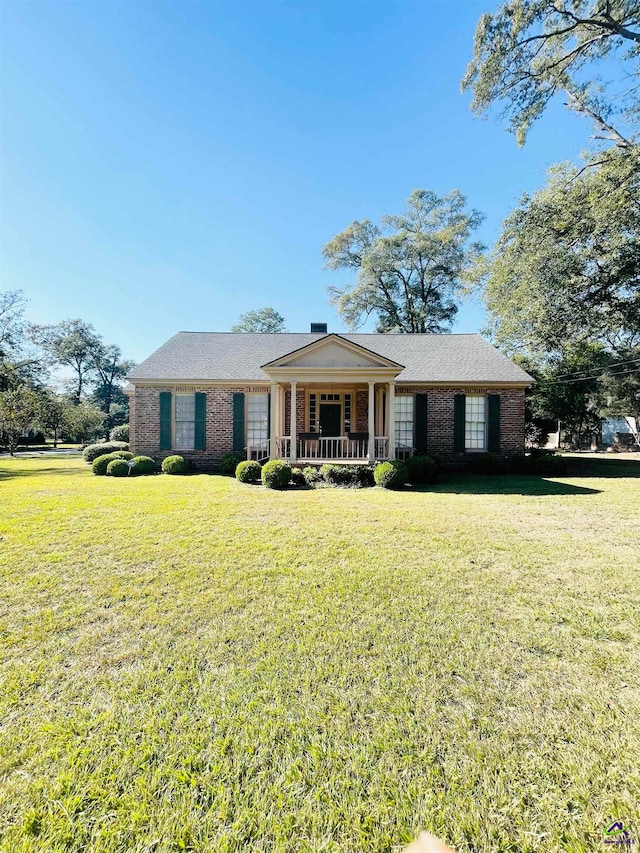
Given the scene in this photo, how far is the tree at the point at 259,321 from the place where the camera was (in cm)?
4425

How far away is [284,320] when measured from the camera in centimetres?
4497

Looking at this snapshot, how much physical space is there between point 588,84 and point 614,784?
68.3 feet

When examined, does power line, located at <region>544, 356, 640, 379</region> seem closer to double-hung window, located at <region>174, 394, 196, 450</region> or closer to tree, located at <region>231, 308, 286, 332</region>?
double-hung window, located at <region>174, 394, 196, 450</region>

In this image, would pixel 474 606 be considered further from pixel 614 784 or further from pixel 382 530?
pixel 382 530

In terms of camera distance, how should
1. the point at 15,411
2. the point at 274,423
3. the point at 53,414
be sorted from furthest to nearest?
the point at 53,414 < the point at 15,411 < the point at 274,423

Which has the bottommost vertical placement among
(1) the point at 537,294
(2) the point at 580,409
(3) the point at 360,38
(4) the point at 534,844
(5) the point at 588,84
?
(4) the point at 534,844

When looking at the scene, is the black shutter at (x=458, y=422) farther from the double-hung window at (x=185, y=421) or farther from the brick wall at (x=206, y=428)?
the double-hung window at (x=185, y=421)

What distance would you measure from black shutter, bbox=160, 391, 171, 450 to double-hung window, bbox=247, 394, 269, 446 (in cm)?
294

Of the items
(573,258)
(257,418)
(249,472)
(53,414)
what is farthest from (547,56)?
(53,414)

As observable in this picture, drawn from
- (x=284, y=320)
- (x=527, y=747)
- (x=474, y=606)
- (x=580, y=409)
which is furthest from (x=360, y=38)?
(x=284, y=320)

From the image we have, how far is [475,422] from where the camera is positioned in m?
13.5

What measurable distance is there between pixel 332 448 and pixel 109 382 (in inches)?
1799

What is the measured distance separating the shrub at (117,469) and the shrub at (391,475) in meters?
8.39

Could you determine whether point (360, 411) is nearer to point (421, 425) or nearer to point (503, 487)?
point (421, 425)
